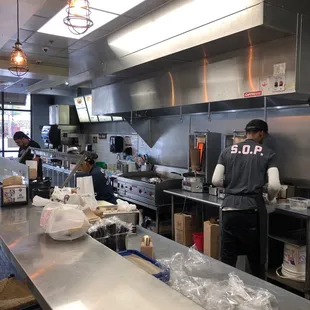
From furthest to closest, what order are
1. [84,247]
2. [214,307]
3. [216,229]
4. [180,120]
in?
[180,120] → [216,229] → [84,247] → [214,307]

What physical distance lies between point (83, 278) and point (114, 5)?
9.71 feet

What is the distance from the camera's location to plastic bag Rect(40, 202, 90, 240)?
1536 millimetres

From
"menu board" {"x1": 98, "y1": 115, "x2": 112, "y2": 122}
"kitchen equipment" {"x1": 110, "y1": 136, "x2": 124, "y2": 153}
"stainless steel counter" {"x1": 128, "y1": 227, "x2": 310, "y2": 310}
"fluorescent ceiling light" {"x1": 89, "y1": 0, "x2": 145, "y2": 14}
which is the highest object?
"fluorescent ceiling light" {"x1": 89, "y1": 0, "x2": 145, "y2": 14}

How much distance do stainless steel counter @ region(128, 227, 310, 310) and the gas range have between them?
2.16 meters

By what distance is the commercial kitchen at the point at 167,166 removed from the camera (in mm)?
1256

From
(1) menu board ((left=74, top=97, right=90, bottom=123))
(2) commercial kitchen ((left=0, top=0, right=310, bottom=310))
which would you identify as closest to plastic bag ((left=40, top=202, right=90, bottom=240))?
(2) commercial kitchen ((left=0, top=0, right=310, bottom=310))

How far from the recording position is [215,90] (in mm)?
3387

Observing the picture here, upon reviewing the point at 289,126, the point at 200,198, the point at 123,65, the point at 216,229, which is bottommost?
the point at 216,229

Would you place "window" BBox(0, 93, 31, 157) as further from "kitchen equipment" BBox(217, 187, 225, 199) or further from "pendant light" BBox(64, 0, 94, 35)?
"pendant light" BBox(64, 0, 94, 35)

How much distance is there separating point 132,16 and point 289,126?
2.10m

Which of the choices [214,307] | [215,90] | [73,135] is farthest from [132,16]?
[73,135]

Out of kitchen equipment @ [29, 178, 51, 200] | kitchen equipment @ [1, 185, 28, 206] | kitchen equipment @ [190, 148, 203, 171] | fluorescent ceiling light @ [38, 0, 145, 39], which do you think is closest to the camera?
kitchen equipment @ [1, 185, 28, 206]

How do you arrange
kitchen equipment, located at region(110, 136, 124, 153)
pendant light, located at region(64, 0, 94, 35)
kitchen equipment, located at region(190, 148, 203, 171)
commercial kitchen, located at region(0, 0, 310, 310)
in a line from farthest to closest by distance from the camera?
1. kitchen equipment, located at region(110, 136, 124, 153)
2. kitchen equipment, located at region(190, 148, 203, 171)
3. pendant light, located at region(64, 0, 94, 35)
4. commercial kitchen, located at region(0, 0, 310, 310)

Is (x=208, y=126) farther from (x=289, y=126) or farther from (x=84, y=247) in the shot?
(x=84, y=247)
